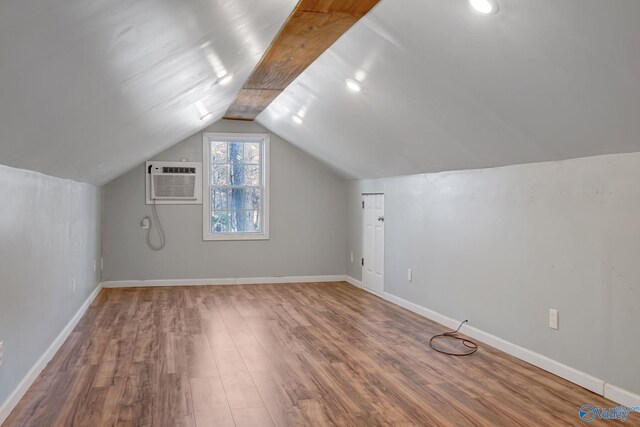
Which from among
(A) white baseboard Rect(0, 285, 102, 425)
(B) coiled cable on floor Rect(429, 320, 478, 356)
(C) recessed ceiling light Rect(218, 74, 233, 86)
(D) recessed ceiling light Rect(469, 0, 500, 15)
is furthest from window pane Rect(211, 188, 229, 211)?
(D) recessed ceiling light Rect(469, 0, 500, 15)

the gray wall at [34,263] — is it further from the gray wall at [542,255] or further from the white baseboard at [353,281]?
the white baseboard at [353,281]

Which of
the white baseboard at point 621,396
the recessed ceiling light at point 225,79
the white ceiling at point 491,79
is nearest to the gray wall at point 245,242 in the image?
the white ceiling at point 491,79

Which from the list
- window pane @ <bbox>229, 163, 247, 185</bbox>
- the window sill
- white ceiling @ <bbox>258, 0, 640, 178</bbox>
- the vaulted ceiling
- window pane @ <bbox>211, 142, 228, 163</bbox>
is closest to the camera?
the vaulted ceiling

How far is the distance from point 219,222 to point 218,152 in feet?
3.16

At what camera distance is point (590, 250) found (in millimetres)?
3668

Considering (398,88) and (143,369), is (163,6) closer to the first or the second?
(398,88)

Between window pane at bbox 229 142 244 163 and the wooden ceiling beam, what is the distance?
7.85ft

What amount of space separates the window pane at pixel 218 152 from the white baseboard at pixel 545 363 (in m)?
3.63

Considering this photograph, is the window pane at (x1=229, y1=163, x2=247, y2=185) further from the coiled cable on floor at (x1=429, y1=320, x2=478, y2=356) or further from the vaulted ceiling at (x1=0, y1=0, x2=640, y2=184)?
the coiled cable on floor at (x1=429, y1=320, x2=478, y2=356)

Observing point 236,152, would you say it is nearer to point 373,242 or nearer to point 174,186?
point 174,186

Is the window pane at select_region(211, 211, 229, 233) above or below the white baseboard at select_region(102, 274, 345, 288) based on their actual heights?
above

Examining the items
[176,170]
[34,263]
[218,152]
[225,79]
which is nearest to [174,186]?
Answer: [176,170]

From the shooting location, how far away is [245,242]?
8219mm

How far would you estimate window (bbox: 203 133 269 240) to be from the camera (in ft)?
26.8
